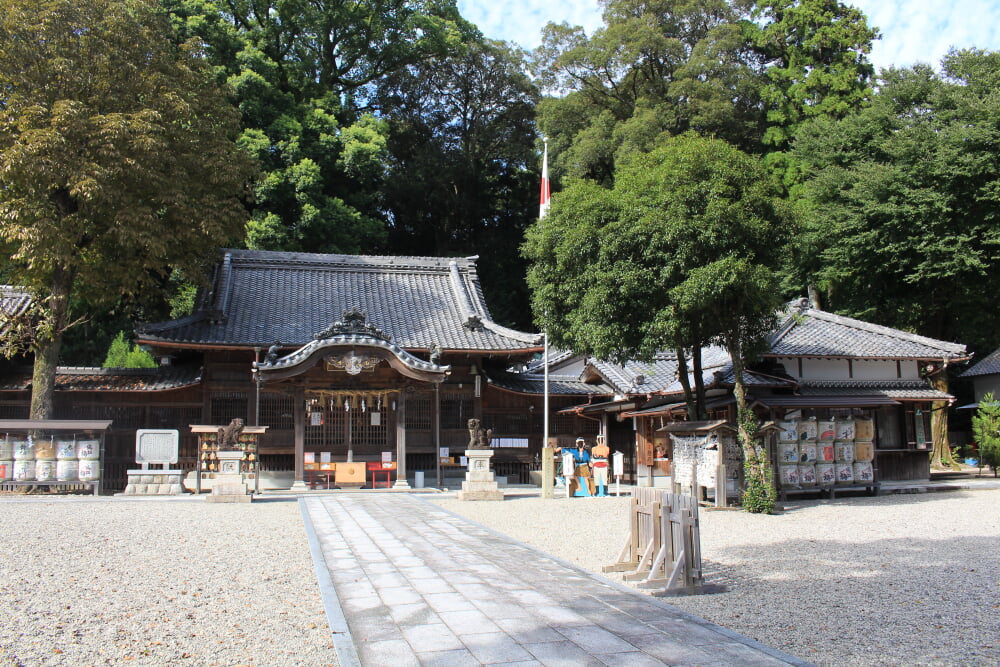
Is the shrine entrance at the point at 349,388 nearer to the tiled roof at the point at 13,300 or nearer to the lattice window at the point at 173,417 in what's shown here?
the lattice window at the point at 173,417

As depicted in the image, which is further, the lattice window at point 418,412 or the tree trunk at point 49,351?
the lattice window at point 418,412

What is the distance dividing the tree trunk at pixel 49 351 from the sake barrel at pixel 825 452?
58.1 ft

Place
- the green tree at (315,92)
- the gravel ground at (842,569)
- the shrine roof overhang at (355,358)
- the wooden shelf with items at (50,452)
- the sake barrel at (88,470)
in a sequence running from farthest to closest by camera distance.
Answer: the green tree at (315,92) < the shrine roof overhang at (355,358) < the sake barrel at (88,470) < the wooden shelf with items at (50,452) < the gravel ground at (842,569)

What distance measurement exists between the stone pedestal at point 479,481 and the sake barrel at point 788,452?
6.06m

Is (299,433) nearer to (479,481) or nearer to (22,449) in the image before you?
(479,481)

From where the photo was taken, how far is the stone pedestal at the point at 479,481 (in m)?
16.3

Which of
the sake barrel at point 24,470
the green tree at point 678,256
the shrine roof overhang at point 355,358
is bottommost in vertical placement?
the sake barrel at point 24,470

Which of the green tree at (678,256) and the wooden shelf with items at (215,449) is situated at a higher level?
the green tree at (678,256)

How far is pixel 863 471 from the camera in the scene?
52.6ft

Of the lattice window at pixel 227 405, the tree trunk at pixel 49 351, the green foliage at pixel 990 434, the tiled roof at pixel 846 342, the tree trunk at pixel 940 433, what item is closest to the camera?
the tree trunk at pixel 49 351

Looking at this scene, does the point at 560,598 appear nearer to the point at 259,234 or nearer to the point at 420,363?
the point at 420,363

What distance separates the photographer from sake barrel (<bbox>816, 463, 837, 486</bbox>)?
50.4ft

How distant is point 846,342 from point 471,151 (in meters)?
22.2

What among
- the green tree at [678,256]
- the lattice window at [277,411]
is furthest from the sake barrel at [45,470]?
the green tree at [678,256]
